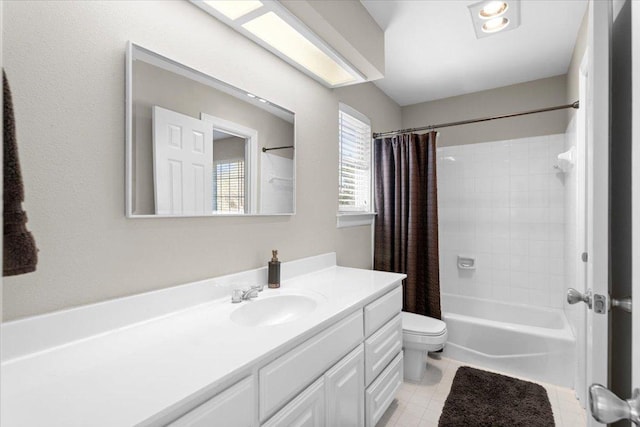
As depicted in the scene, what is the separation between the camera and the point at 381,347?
1653 mm

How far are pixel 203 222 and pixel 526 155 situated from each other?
296cm

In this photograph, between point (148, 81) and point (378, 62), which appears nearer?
point (148, 81)

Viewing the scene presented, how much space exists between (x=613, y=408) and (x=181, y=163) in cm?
141

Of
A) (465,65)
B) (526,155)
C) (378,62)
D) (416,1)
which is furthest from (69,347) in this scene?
(526,155)

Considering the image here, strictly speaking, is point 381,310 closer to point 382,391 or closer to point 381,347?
point 381,347

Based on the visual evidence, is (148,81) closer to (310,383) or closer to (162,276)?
(162,276)

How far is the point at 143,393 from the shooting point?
68cm

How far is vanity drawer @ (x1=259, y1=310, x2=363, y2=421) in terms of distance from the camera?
925mm

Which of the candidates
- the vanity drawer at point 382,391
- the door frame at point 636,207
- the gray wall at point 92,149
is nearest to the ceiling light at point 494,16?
the gray wall at point 92,149

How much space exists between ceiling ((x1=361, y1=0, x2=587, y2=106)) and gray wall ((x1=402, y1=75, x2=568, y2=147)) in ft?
0.29

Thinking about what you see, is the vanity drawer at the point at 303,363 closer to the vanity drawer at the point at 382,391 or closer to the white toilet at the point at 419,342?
the vanity drawer at the point at 382,391

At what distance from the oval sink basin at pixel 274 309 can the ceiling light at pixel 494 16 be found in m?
1.90

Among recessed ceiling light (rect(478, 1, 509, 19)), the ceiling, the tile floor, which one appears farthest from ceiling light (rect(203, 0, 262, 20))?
the tile floor

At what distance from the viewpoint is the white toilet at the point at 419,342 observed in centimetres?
218
